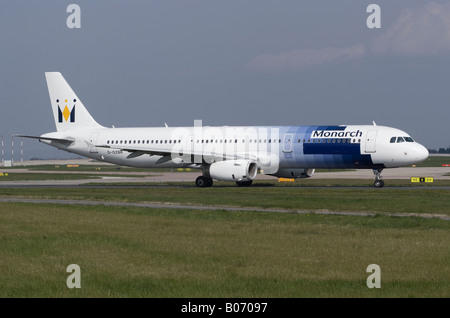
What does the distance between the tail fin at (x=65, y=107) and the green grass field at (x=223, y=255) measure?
31.3 meters

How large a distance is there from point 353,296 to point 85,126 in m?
48.6

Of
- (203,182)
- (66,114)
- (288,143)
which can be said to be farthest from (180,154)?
(66,114)

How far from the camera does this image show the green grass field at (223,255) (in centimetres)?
1414

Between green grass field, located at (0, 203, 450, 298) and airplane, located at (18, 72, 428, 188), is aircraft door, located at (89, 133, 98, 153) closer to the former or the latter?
airplane, located at (18, 72, 428, 188)

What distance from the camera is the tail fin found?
59.4 meters

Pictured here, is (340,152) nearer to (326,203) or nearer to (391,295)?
(326,203)

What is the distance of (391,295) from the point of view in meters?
13.4

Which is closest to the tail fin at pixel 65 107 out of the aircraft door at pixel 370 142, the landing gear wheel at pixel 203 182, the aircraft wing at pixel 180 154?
the aircraft wing at pixel 180 154

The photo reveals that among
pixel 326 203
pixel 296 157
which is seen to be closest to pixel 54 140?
pixel 296 157

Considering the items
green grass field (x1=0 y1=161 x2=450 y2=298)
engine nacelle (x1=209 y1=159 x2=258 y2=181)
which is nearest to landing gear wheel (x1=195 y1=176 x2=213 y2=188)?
engine nacelle (x1=209 y1=159 x2=258 y2=181)

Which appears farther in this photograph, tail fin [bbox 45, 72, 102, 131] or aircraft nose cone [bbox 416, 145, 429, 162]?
tail fin [bbox 45, 72, 102, 131]

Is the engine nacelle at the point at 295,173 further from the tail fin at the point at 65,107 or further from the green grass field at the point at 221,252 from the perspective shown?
the green grass field at the point at 221,252

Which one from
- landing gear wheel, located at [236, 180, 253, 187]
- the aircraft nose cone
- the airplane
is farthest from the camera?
landing gear wheel, located at [236, 180, 253, 187]

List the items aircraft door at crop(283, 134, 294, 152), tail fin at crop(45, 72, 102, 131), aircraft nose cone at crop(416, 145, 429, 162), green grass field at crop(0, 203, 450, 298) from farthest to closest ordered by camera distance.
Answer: tail fin at crop(45, 72, 102, 131) → aircraft door at crop(283, 134, 294, 152) → aircraft nose cone at crop(416, 145, 429, 162) → green grass field at crop(0, 203, 450, 298)
